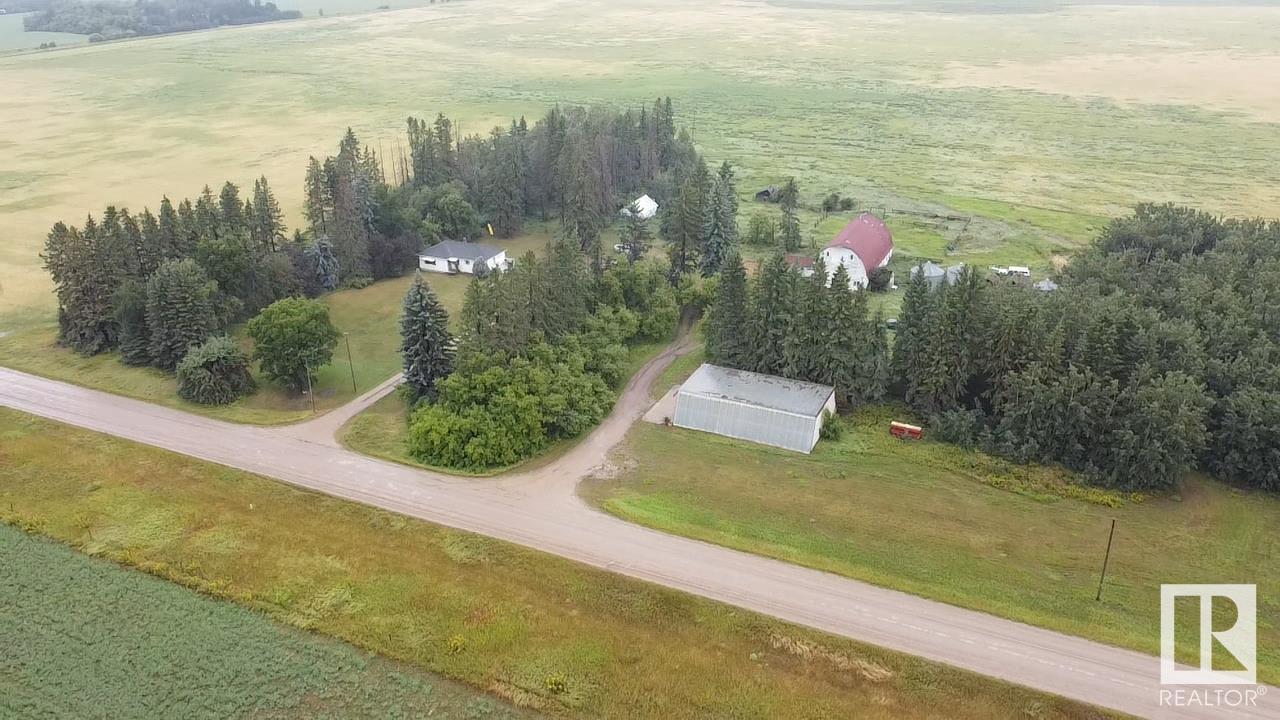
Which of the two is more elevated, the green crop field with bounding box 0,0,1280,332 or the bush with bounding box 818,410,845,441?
the green crop field with bounding box 0,0,1280,332

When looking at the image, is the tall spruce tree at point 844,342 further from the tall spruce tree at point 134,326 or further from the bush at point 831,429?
the tall spruce tree at point 134,326

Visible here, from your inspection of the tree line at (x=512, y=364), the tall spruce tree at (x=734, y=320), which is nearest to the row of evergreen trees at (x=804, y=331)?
the tall spruce tree at (x=734, y=320)

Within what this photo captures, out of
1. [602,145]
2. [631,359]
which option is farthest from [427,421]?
[602,145]

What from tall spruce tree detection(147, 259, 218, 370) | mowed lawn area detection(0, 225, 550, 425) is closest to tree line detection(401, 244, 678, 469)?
mowed lawn area detection(0, 225, 550, 425)

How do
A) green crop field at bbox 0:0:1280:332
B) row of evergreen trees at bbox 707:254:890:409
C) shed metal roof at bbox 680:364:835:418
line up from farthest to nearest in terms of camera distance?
green crop field at bbox 0:0:1280:332, row of evergreen trees at bbox 707:254:890:409, shed metal roof at bbox 680:364:835:418

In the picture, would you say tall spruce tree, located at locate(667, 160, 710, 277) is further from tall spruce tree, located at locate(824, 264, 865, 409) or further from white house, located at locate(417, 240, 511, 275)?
tall spruce tree, located at locate(824, 264, 865, 409)

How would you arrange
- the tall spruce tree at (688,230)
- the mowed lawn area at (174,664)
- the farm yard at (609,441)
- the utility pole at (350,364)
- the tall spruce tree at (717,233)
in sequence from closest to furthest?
the mowed lawn area at (174,664) → the farm yard at (609,441) → the utility pole at (350,364) → the tall spruce tree at (688,230) → the tall spruce tree at (717,233)
